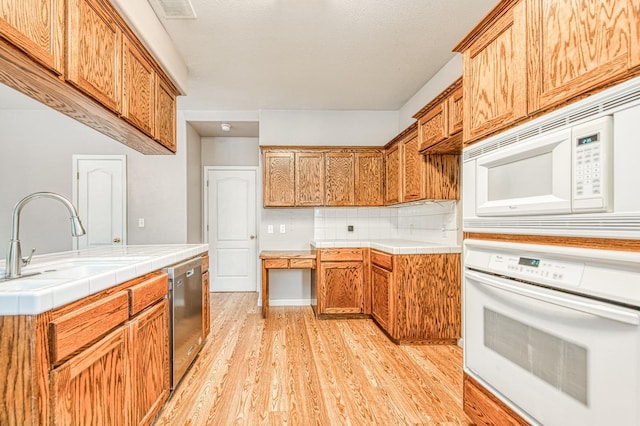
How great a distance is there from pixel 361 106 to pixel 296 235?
6.17ft

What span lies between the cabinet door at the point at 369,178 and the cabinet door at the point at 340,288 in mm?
856

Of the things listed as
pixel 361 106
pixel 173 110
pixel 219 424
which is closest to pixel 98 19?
pixel 173 110

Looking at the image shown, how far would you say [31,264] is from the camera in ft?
6.31

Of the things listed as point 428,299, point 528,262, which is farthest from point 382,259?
point 528,262

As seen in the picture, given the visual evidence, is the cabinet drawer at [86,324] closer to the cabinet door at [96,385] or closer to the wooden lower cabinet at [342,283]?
the cabinet door at [96,385]

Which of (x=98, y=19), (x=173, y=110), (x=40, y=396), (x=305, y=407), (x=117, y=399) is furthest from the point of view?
(x=173, y=110)

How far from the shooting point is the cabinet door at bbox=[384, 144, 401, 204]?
12.6ft

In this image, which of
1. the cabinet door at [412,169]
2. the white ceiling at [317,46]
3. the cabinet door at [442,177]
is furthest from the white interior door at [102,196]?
the cabinet door at [442,177]

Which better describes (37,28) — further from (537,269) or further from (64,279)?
(537,269)

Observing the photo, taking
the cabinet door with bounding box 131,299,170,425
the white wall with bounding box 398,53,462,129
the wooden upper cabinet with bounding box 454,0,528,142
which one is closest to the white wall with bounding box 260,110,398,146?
the white wall with bounding box 398,53,462,129

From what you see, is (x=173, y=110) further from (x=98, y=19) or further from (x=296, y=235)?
(x=296, y=235)

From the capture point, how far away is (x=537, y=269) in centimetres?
129

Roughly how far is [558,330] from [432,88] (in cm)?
297

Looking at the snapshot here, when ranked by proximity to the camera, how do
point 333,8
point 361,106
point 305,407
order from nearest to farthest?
point 305,407 < point 333,8 < point 361,106
